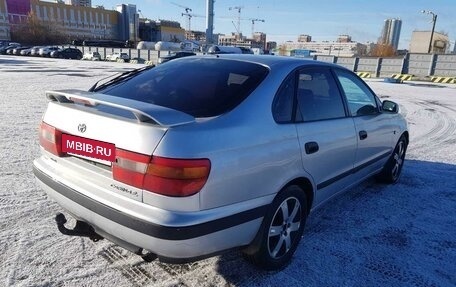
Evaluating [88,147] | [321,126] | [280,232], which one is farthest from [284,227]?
[88,147]

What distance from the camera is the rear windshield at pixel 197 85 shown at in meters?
2.50

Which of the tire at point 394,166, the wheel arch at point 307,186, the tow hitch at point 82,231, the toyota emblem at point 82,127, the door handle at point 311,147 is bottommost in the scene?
the tire at point 394,166

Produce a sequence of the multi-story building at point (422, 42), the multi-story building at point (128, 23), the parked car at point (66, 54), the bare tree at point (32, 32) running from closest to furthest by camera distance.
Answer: the parked car at point (66, 54) < the multi-story building at point (422, 42) < the bare tree at point (32, 32) < the multi-story building at point (128, 23)

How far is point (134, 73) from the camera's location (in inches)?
141

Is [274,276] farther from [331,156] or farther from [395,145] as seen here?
[395,145]

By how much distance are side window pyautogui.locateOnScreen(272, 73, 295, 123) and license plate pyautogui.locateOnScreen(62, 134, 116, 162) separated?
113 centimetres

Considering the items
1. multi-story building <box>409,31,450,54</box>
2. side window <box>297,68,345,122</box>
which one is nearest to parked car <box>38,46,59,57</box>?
side window <box>297,68,345,122</box>

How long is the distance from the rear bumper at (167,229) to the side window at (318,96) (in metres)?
0.96

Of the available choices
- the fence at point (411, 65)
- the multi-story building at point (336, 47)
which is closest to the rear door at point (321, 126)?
the fence at point (411, 65)

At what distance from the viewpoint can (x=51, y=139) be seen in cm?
259

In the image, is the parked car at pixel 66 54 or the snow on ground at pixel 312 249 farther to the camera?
the parked car at pixel 66 54

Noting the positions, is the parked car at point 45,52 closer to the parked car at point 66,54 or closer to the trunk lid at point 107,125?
the parked car at point 66,54

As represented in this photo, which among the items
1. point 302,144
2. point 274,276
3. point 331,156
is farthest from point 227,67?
point 274,276

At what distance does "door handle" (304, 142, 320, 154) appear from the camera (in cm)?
280
